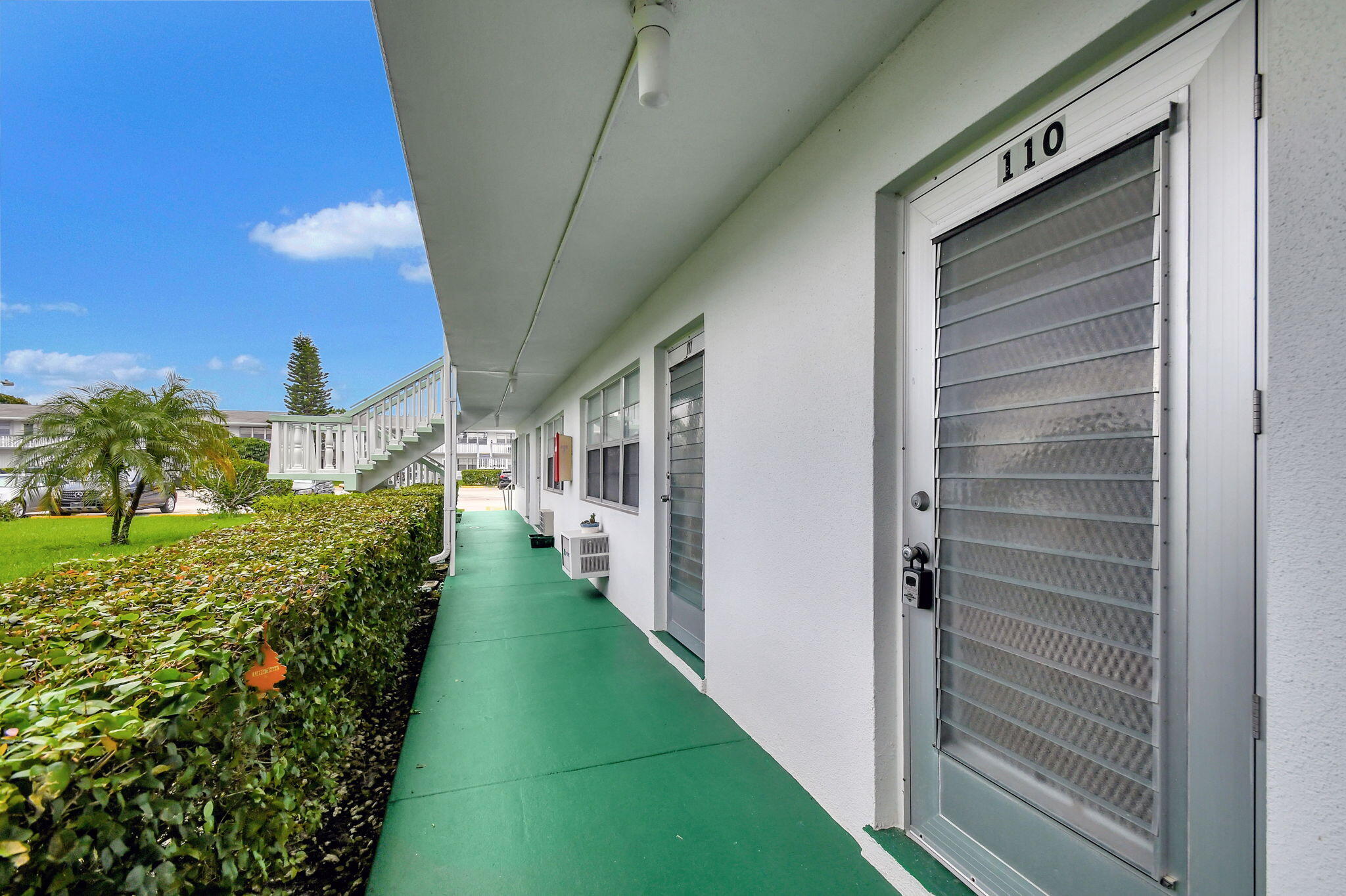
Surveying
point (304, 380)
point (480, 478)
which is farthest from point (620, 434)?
point (304, 380)

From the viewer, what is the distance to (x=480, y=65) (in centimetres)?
180

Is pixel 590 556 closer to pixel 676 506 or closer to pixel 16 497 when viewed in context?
pixel 676 506

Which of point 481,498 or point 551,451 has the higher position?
point 551,451

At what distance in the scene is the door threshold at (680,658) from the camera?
131 inches

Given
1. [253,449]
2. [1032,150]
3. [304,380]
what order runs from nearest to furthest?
[1032,150], [253,449], [304,380]

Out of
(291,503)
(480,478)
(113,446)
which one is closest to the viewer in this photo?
(113,446)

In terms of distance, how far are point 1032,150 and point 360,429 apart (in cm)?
→ 848

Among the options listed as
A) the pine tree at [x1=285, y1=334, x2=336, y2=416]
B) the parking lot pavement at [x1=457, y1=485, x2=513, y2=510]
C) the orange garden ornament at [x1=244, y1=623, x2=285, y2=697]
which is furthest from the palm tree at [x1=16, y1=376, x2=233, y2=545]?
the pine tree at [x1=285, y1=334, x2=336, y2=416]

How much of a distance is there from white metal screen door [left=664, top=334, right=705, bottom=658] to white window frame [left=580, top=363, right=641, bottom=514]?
0.65 meters

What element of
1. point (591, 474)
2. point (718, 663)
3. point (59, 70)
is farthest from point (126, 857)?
point (59, 70)

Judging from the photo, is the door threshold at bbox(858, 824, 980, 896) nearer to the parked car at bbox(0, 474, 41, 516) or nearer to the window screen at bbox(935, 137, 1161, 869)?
the window screen at bbox(935, 137, 1161, 869)

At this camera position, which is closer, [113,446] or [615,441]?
[615,441]

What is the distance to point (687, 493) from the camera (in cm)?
375

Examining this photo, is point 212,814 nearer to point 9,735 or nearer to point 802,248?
point 9,735
